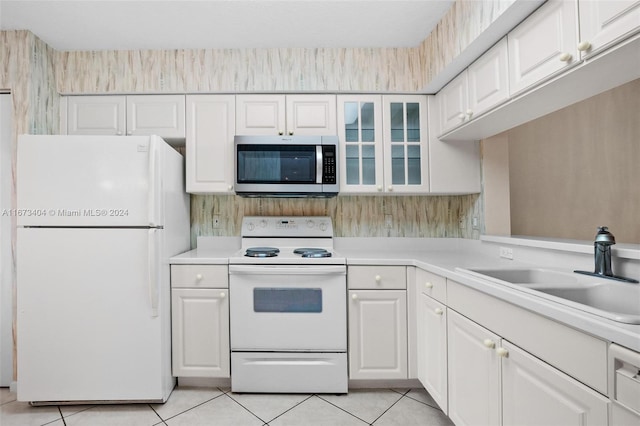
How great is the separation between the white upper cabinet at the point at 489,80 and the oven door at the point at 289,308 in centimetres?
128

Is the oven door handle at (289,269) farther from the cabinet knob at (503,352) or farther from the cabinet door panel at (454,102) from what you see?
the cabinet door panel at (454,102)

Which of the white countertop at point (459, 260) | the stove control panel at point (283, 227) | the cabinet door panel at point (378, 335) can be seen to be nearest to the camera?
the white countertop at point (459, 260)

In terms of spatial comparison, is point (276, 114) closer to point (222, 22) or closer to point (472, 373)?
point (222, 22)

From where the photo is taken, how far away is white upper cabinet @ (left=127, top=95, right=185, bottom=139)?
224 centimetres

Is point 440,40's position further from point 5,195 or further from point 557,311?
point 5,195

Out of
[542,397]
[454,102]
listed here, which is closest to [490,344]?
[542,397]

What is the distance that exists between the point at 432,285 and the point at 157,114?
7.53 feet

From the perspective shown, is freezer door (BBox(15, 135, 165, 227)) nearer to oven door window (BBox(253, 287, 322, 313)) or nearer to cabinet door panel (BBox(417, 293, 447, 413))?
oven door window (BBox(253, 287, 322, 313))

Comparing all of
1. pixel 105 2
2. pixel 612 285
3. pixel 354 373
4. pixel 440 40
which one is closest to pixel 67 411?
pixel 354 373

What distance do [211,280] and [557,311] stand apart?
5.94 ft

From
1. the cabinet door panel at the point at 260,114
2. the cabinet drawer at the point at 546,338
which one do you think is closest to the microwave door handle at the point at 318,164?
the cabinet door panel at the point at 260,114

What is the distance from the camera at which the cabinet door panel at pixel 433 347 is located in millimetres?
1533

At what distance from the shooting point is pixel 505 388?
1072 millimetres

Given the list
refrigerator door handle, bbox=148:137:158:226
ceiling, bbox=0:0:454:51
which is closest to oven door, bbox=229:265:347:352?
refrigerator door handle, bbox=148:137:158:226
